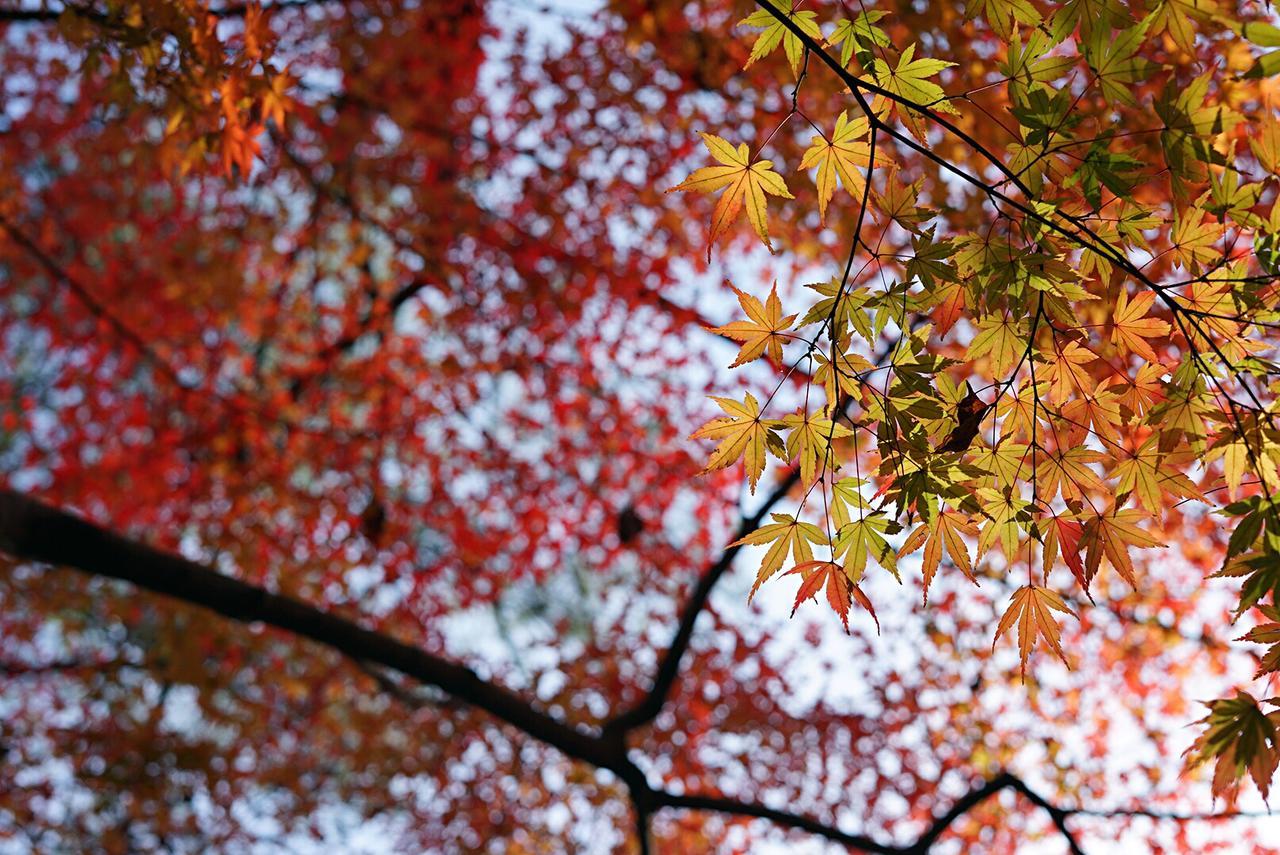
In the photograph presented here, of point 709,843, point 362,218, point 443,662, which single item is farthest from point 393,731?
point 443,662

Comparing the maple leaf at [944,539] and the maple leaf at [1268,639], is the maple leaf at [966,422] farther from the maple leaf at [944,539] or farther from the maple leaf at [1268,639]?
the maple leaf at [1268,639]

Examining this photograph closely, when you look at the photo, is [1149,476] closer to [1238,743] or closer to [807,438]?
[1238,743]

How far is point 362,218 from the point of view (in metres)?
9.96

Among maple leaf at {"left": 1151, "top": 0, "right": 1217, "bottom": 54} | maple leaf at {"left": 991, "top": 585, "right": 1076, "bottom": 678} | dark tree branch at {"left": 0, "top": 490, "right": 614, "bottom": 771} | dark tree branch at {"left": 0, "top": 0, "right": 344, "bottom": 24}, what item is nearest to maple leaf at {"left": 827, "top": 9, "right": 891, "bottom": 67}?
maple leaf at {"left": 1151, "top": 0, "right": 1217, "bottom": 54}

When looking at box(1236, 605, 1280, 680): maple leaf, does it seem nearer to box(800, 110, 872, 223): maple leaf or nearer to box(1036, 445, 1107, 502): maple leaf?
box(1036, 445, 1107, 502): maple leaf

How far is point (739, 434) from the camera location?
2.24 meters

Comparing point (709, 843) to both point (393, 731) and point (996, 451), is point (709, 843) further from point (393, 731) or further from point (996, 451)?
point (996, 451)

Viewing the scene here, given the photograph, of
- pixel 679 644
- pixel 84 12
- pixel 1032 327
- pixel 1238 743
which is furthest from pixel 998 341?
pixel 679 644

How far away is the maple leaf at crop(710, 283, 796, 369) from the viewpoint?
2158 mm

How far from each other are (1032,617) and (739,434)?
768 millimetres

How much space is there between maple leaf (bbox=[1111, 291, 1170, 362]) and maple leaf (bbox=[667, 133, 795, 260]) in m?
0.82

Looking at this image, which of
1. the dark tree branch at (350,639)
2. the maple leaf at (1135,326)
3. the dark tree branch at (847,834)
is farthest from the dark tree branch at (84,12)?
the dark tree branch at (847,834)

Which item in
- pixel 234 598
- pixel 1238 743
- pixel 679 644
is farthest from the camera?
pixel 679 644

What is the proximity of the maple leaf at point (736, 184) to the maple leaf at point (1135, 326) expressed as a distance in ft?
2.70
